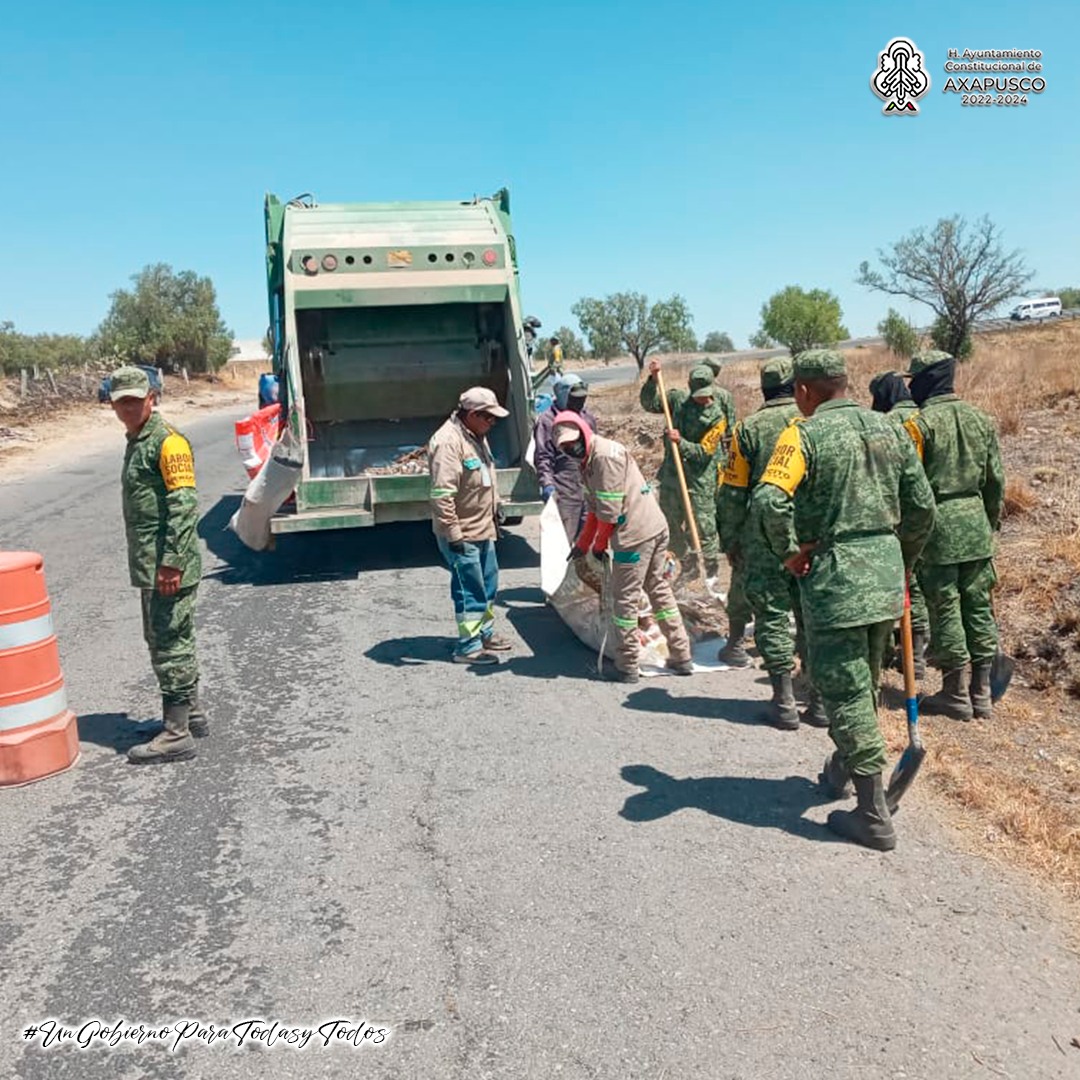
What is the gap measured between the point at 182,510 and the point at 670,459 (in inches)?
162

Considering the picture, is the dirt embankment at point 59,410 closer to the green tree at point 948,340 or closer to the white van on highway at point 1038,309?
the green tree at point 948,340

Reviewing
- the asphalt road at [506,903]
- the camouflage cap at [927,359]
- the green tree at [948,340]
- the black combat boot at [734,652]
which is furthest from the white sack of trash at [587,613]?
the green tree at [948,340]

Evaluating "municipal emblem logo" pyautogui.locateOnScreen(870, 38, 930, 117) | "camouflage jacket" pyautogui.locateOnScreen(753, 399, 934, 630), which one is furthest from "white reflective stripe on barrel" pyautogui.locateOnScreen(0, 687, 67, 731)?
"municipal emblem logo" pyautogui.locateOnScreen(870, 38, 930, 117)

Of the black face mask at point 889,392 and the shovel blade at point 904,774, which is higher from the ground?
the black face mask at point 889,392

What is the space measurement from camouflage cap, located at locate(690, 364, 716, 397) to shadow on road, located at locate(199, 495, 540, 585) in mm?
2160

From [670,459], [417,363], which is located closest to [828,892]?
[670,459]

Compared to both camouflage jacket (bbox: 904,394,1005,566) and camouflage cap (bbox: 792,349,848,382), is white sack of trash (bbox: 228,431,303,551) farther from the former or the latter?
camouflage cap (bbox: 792,349,848,382)

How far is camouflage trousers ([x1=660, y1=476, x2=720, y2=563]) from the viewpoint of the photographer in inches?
309

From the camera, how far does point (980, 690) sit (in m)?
5.24

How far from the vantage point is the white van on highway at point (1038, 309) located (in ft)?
158

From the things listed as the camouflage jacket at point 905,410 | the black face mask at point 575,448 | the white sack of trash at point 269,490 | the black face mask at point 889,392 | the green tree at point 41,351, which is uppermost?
the green tree at point 41,351

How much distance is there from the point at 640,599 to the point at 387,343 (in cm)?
497

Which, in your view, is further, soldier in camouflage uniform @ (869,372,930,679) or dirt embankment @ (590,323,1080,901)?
soldier in camouflage uniform @ (869,372,930,679)

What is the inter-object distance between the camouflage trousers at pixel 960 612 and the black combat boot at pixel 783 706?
771 mm
